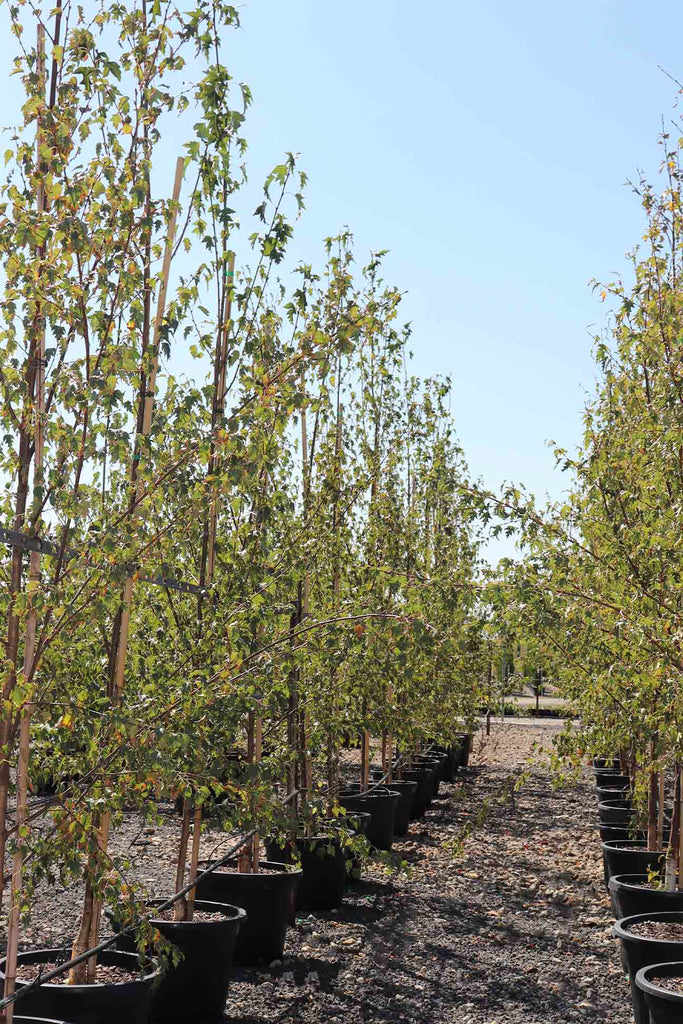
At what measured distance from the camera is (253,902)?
572 cm

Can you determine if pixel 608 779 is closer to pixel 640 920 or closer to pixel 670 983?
pixel 640 920

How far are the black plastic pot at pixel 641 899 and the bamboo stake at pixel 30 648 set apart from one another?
3.63 m

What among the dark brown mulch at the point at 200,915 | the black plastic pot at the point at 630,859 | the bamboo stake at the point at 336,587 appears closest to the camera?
the dark brown mulch at the point at 200,915

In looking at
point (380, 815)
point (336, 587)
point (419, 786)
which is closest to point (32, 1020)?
point (336, 587)

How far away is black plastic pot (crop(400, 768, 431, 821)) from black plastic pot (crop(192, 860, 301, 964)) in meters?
6.01

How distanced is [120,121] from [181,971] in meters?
3.61

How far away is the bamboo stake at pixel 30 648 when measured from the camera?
3.06 metres

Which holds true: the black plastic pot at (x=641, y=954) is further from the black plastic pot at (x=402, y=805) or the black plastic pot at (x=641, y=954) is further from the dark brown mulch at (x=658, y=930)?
the black plastic pot at (x=402, y=805)

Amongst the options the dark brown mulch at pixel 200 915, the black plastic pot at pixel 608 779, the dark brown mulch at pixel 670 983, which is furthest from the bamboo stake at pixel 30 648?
the black plastic pot at pixel 608 779

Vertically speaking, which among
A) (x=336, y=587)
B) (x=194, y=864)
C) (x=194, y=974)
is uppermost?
(x=336, y=587)

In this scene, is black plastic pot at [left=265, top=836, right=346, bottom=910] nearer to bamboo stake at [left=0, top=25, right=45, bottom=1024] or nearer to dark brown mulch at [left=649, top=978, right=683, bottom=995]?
dark brown mulch at [left=649, top=978, right=683, bottom=995]

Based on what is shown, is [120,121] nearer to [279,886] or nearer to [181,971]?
[181,971]

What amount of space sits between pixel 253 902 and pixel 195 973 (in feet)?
3.29

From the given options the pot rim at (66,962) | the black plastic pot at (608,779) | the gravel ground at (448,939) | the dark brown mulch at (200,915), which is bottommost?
the gravel ground at (448,939)
